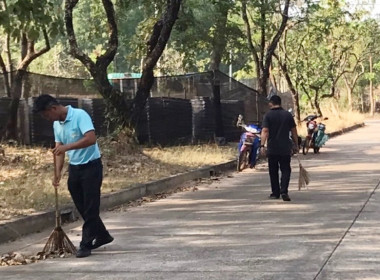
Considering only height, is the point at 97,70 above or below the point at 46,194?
above

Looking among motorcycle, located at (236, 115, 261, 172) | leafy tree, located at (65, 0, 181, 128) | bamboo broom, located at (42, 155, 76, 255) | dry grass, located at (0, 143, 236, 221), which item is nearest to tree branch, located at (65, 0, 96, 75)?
leafy tree, located at (65, 0, 181, 128)

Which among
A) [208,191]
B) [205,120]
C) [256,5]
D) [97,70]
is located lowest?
[208,191]

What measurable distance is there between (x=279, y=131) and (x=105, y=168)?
4.18 m

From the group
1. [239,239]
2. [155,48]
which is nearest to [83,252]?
[239,239]

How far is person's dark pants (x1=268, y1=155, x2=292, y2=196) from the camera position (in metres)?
10.3

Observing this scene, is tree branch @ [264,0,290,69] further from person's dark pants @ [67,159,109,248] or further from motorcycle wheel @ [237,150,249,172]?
person's dark pants @ [67,159,109,248]

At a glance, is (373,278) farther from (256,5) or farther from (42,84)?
(256,5)

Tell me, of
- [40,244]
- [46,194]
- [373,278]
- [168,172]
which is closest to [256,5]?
[168,172]

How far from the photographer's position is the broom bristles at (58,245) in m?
6.84

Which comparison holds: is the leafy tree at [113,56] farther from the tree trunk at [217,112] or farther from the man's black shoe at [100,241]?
the man's black shoe at [100,241]

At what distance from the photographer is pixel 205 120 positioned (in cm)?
1934

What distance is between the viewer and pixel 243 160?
15234 mm

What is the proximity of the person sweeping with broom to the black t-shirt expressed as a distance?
422cm

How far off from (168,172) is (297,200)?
374 centimetres
